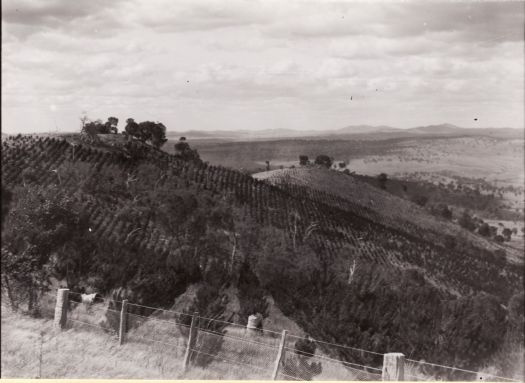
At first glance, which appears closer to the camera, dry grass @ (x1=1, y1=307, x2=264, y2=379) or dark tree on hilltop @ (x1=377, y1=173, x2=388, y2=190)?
dry grass @ (x1=1, y1=307, x2=264, y2=379)

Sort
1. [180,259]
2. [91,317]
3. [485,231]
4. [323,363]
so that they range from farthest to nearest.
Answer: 1. [485,231]
2. [180,259]
3. [323,363]
4. [91,317]

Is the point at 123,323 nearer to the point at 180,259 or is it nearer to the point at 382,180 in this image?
the point at 180,259

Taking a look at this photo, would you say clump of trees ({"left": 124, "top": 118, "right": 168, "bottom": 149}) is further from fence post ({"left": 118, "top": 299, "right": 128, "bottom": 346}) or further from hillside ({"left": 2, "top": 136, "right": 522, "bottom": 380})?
fence post ({"left": 118, "top": 299, "right": 128, "bottom": 346})

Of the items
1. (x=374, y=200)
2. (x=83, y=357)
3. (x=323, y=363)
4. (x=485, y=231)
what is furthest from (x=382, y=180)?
(x=83, y=357)

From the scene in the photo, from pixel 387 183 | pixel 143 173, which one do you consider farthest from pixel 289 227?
pixel 387 183

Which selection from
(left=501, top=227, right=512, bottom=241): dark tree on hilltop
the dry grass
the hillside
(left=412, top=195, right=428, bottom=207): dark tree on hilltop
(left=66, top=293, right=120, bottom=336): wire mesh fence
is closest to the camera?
the dry grass

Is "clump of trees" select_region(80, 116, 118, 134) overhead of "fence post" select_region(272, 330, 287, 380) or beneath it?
overhead

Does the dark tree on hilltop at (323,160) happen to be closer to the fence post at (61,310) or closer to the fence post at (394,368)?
the fence post at (61,310)

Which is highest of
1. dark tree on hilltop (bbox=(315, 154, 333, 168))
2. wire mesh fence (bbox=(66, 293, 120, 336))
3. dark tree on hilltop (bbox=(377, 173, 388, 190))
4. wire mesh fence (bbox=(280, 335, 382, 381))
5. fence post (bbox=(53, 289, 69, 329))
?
dark tree on hilltop (bbox=(315, 154, 333, 168))

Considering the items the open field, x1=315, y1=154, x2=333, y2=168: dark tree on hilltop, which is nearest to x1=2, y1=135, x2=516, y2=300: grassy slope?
x1=315, y1=154, x2=333, y2=168: dark tree on hilltop
